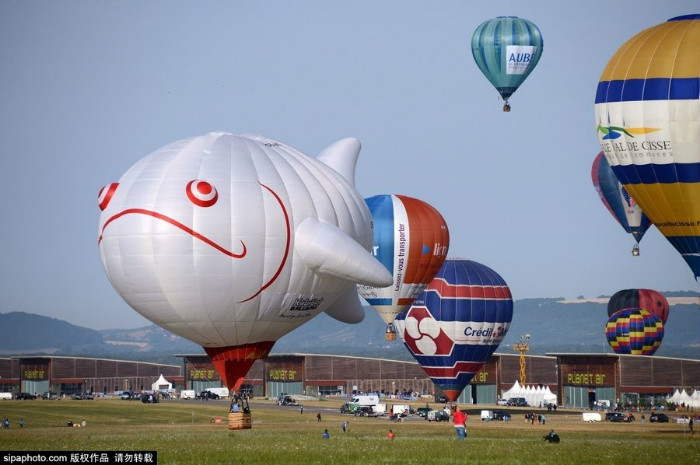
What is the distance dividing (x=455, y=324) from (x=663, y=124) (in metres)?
35.6

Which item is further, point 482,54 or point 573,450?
point 482,54

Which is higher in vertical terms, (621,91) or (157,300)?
(621,91)

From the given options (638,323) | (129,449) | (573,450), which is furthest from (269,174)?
(638,323)

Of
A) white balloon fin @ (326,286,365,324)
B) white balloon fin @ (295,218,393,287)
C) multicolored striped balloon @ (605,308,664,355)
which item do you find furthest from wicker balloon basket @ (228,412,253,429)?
multicolored striped balloon @ (605,308,664,355)

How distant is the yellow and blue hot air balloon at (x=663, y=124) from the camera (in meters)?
64.5

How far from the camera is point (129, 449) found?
152 feet

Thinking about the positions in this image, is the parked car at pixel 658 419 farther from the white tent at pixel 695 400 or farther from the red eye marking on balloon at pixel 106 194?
the red eye marking on balloon at pixel 106 194

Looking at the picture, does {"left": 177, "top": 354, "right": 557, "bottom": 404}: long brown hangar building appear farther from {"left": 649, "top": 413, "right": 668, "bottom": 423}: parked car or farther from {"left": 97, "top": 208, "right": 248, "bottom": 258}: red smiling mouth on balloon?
{"left": 97, "top": 208, "right": 248, "bottom": 258}: red smiling mouth on balloon

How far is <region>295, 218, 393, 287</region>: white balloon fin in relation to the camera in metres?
46.2

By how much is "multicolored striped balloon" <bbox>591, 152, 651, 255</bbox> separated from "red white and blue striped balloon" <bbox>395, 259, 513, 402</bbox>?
512 inches

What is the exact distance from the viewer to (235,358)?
50.3 m

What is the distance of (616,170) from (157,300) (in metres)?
30.8

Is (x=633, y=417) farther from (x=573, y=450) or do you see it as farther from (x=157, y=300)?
(x=157, y=300)

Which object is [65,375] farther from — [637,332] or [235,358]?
[235,358]
